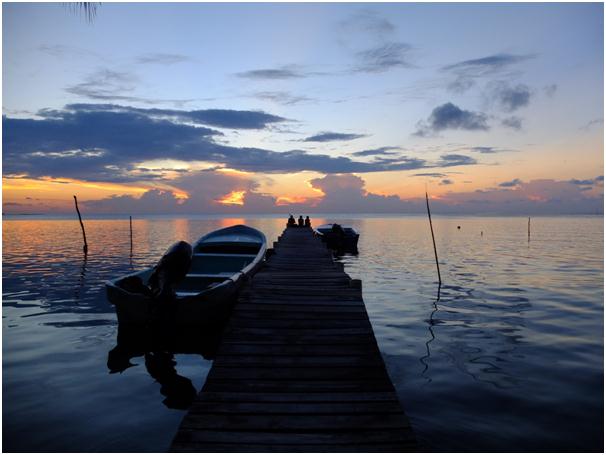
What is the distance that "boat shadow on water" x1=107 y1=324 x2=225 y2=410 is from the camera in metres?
10.7

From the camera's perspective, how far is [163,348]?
498 inches

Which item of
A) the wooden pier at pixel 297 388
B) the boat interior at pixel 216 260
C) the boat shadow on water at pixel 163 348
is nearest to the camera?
the wooden pier at pixel 297 388

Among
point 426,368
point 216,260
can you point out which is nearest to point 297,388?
point 426,368

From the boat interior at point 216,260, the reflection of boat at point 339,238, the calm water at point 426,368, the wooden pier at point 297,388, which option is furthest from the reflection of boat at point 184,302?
the reflection of boat at point 339,238

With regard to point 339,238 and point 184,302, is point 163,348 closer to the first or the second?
point 184,302

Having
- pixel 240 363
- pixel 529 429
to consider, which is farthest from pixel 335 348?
pixel 529 429

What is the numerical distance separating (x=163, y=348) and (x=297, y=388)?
721 centimetres

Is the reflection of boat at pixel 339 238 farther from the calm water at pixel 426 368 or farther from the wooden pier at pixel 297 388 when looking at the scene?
the wooden pier at pixel 297 388

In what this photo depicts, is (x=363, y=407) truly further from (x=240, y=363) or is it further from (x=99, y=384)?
(x=99, y=384)

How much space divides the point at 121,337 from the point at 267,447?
939 cm

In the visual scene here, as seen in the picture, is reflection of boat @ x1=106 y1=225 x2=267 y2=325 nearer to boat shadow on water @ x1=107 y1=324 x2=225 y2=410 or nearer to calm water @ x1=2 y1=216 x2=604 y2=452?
boat shadow on water @ x1=107 y1=324 x2=225 y2=410

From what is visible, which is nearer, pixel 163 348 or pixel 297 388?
pixel 297 388

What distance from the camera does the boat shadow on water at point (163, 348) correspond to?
10688 mm

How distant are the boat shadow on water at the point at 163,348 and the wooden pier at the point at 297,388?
2.07 metres
